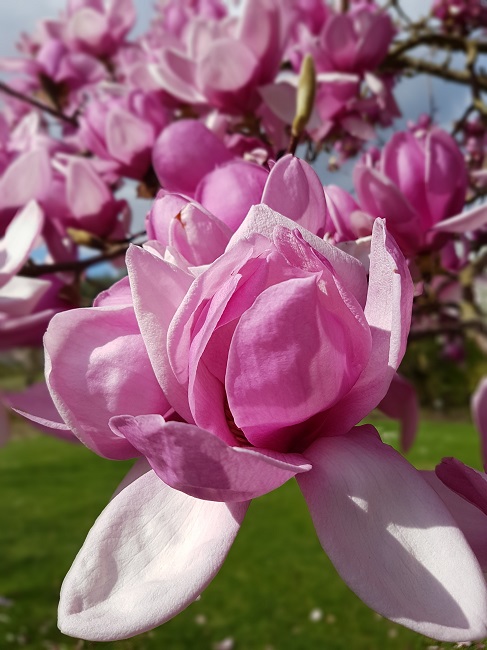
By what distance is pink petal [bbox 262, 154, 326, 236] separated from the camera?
1.27ft

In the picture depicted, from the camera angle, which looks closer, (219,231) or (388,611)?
(388,611)

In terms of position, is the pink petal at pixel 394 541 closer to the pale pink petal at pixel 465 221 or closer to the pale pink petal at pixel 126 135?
the pale pink petal at pixel 465 221

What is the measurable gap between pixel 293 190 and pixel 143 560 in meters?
0.23

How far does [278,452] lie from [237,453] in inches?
2.7

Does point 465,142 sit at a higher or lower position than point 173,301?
lower

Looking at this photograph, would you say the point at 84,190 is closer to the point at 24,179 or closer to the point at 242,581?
the point at 24,179

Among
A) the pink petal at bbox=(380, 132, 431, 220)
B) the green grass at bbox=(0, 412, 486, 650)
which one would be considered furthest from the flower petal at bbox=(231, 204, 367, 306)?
the green grass at bbox=(0, 412, 486, 650)

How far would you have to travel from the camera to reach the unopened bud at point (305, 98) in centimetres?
55

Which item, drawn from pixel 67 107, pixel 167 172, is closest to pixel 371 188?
pixel 167 172

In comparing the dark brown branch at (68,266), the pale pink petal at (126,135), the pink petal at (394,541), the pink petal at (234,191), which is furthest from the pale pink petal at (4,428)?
the pink petal at (394,541)

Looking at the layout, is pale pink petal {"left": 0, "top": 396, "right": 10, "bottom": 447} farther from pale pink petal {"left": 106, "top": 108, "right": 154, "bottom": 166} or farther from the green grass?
the green grass

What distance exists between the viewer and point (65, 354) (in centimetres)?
35

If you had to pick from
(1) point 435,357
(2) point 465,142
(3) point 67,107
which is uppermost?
(3) point 67,107

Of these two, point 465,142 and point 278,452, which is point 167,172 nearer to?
point 278,452
